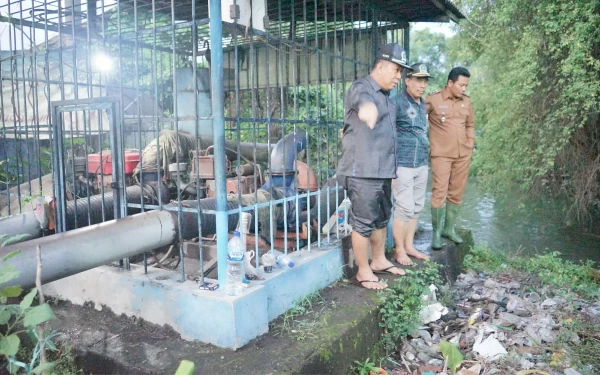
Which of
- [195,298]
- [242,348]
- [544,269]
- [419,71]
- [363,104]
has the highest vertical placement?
[419,71]

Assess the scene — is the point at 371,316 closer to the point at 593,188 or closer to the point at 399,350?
the point at 399,350

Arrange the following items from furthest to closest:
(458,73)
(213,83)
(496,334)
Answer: (458,73), (496,334), (213,83)

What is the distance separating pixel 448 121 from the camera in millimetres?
5262

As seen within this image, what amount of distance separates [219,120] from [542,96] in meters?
8.32

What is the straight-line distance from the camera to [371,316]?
3.64m

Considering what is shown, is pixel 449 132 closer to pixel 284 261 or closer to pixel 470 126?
pixel 470 126

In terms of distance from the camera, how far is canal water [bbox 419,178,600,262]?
9566 millimetres

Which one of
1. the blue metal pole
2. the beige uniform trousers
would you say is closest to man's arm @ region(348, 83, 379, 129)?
the blue metal pole

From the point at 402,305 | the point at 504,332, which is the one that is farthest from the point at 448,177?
the point at 402,305

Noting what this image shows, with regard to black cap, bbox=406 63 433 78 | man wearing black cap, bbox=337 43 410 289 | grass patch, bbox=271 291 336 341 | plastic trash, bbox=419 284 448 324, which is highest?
black cap, bbox=406 63 433 78

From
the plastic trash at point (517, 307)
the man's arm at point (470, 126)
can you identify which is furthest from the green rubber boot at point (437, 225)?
the plastic trash at point (517, 307)

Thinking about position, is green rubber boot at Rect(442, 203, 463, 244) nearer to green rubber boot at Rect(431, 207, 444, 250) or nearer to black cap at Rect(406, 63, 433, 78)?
green rubber boot at Rect(431, 207, 444, 250)

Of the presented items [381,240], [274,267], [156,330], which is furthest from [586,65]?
[156,330]

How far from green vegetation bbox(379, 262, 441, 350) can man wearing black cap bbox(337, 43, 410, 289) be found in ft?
0.64
